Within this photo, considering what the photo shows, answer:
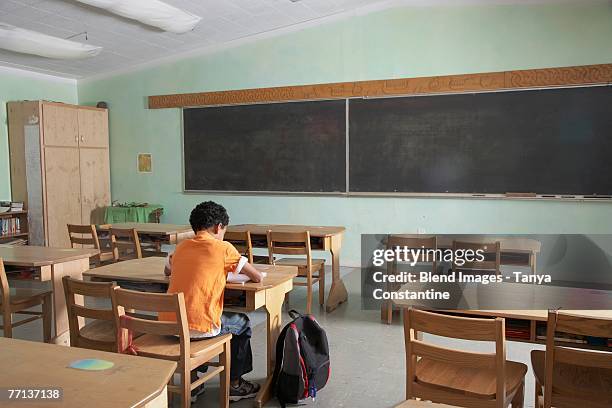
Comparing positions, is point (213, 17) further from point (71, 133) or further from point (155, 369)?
point (155, 369)

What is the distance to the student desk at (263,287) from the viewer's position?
2.90 m

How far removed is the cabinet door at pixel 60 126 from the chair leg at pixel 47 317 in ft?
13.9

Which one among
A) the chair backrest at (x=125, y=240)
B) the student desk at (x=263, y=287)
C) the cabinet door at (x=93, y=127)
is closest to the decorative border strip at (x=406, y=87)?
the cabinet door at (x=93, y=127)

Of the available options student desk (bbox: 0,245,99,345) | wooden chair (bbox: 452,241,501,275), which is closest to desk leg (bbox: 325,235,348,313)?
wooden chair (bbox: 452,241,501,275)

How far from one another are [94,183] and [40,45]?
2.46 meters

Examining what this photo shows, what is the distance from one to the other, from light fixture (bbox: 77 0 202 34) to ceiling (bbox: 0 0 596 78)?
0.35 ft

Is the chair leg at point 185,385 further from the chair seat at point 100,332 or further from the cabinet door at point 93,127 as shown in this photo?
A: the cabinet door at point 93,127

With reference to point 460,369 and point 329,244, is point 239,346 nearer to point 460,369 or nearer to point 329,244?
point 460,369

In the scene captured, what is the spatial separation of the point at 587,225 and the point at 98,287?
5.26m

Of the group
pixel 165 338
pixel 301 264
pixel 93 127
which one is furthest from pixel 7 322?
pixel 93 127

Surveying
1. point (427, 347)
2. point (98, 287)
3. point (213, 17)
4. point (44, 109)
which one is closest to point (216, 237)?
point (98, 287)

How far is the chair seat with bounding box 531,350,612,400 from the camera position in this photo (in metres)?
2.07

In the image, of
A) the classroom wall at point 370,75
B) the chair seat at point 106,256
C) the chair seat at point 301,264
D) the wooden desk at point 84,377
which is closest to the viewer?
the wooden desk at point 84,377

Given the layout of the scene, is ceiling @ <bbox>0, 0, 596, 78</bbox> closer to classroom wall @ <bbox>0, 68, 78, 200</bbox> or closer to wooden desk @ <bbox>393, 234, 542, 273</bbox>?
classroom wall @ <bbox>0, 68, 78, 200</bbox>
